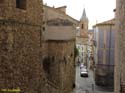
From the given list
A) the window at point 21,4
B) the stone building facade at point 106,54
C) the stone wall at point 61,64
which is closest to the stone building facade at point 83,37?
the stone building facade at point 106,54

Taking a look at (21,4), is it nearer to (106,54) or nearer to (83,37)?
(106,54)

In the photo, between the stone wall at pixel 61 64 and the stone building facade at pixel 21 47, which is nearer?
the stone building facade at pixel 21 47

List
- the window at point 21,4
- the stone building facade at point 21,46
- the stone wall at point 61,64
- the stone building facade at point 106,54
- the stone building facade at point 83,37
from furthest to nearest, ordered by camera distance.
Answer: the stone building facade at point 83,37 → the stone building facade at point 106,54 → the stone wall at point 61,64 → the window at point 21,4 → the stone building facade at point 21,46

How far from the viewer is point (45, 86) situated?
13.0 metres

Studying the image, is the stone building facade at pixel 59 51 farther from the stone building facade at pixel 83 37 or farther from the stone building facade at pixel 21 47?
the stone building facade at pixel 83 37

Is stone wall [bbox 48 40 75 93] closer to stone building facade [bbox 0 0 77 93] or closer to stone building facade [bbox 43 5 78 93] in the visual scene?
stone building facade [bbox 43 5 78 93]

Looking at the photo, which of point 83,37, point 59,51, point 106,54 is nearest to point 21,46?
point 59,51

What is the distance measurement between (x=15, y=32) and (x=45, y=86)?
3.65 metres

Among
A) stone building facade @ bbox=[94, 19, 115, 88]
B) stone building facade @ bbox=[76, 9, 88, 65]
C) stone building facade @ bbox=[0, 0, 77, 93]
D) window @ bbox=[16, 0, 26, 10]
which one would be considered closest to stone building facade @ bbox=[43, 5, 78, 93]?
stone building facade @ bbox=[0, 0, 77, 93]

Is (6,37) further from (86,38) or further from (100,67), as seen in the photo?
(86,38)

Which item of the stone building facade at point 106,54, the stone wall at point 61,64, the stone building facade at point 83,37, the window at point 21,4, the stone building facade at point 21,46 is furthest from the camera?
the stone building facade at point 83,37

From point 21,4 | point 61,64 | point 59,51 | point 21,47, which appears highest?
point 21,4

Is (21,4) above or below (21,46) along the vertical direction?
above

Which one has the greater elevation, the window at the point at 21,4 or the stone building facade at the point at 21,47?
the window at the point at 21,4
